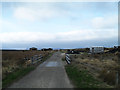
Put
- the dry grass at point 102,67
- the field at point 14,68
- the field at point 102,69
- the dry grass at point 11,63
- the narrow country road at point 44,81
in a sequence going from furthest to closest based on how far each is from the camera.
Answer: the dry grass at point 11,63 < the field at point 14,68 < the dry grass at point 102,67 < the field at point 102,69 < the narrow country road at point 44,81

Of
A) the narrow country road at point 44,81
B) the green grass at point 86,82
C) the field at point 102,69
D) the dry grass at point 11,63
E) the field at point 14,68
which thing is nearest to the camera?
the green grass at point 86,82

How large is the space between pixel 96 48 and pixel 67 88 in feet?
207

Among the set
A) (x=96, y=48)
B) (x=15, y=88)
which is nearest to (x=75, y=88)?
(x=15, y=88)

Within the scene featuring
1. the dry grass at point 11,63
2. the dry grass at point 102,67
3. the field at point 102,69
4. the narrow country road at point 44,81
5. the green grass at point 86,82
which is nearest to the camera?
the green grass at point 86,82

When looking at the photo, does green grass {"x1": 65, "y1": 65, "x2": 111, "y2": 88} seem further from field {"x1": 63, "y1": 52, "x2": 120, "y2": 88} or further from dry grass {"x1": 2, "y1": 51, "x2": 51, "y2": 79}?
dry grass {"x1": 2, "y1": 51, "x2": 51, "y2": 79}

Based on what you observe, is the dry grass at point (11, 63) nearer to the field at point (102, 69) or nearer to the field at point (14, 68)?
the field at point (14, 68)

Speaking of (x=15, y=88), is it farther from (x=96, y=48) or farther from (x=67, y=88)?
(x=96, y=48)

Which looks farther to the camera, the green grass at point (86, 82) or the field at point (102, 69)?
the field at point (102, 69)

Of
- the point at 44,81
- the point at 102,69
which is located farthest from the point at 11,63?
the point at 102,69

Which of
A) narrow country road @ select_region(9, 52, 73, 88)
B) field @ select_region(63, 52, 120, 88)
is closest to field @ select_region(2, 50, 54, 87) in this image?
narrow country road @ select_region(9, 52, 73, 88)

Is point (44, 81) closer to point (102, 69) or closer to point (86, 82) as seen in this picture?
point (86, 82)

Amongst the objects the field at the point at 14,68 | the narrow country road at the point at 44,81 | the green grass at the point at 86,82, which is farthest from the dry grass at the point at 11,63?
the green grass at the point at 86,82

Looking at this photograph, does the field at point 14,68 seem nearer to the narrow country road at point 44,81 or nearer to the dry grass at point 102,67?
the narrow country road at point 44,81

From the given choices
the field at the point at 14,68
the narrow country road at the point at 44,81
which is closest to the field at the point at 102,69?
the narrow country road at the point at 44,81
